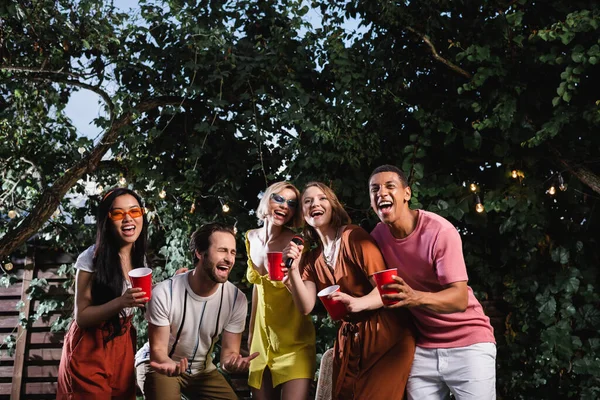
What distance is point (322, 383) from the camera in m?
3.16

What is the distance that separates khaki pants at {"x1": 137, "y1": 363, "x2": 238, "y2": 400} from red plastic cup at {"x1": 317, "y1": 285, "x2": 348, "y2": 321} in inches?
27.8

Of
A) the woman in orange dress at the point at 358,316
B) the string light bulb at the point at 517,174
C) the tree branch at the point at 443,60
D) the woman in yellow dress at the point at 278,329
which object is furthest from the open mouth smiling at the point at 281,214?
the string light bulb at the point at 517,174

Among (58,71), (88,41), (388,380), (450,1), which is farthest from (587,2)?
(58,71)

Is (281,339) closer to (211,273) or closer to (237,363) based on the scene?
(237,363)

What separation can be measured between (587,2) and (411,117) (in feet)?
5.00

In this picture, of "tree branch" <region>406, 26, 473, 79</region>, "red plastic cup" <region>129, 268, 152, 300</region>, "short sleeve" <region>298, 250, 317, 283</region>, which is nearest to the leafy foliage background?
"tree branch" <region>406, 26, 473, 79</region>

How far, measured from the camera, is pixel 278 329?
327cm

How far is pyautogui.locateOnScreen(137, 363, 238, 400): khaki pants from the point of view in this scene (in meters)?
2.79

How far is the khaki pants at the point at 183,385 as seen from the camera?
2793 millimetres

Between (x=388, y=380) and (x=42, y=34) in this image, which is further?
(x=42, y=34)

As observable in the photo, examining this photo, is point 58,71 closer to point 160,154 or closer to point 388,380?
point 160,154

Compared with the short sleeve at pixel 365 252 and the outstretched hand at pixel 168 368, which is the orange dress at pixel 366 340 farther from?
the outstretched hand at pixel 168 368

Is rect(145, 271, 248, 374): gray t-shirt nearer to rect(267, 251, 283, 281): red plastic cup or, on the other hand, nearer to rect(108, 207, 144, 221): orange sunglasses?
rect(267, 251, 283, 281): red plastic cup

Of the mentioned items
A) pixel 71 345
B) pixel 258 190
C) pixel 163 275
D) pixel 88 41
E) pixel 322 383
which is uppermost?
pixel 88 41
